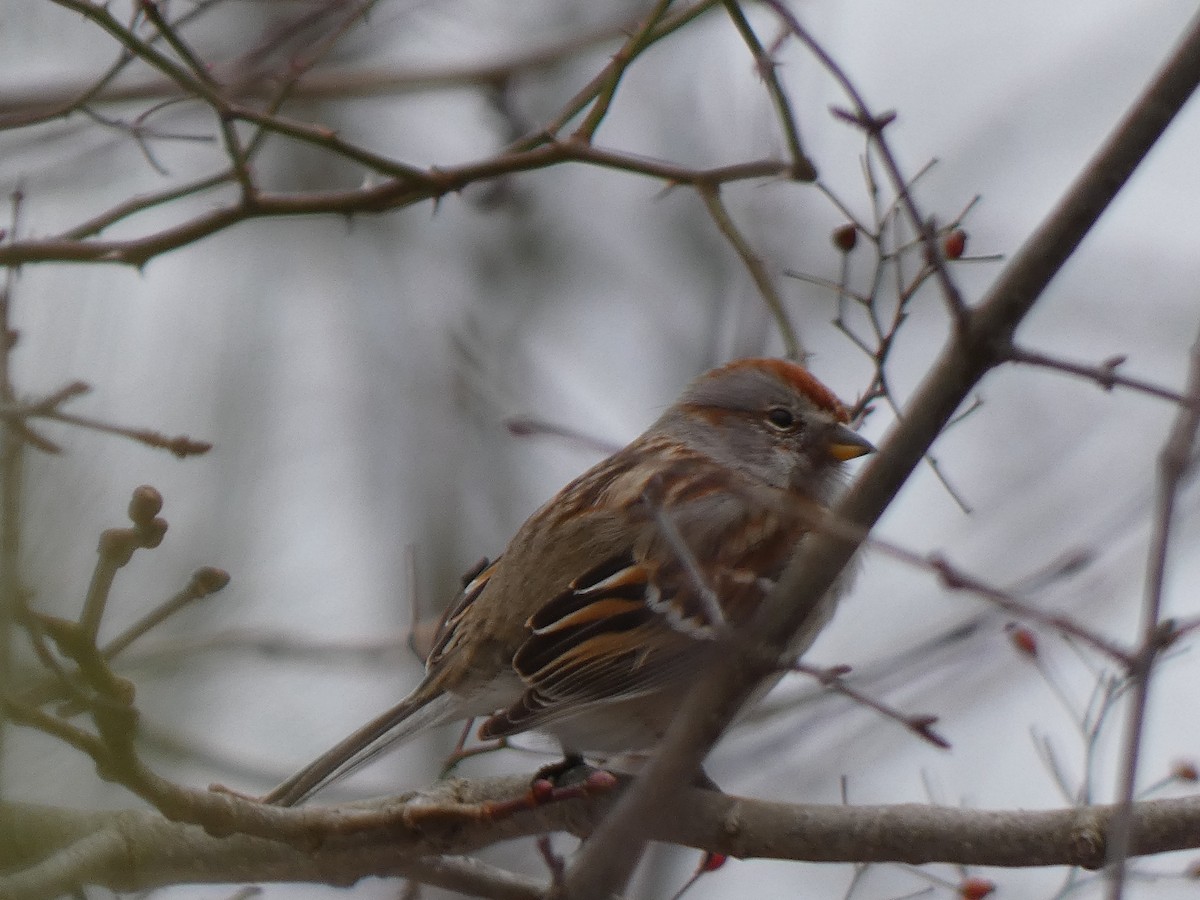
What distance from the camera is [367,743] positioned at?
4707mm

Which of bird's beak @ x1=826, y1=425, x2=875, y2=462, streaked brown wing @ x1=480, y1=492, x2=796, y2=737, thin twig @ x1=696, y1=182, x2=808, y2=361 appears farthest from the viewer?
bird's beak @ x1=826, y1=425, x2=875, y2=462

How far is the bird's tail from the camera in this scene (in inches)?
173

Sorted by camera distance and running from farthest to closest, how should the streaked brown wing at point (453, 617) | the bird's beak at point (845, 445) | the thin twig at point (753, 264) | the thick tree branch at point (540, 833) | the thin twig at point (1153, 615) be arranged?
the bird's beak at point (845, 445), the streaked brown wing at point (453, 617), the thin twig at point (753, 264), the thick tree branch at point (540, 833), the thin twig at point (1153, 615)

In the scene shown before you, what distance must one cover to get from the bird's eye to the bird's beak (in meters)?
0.26

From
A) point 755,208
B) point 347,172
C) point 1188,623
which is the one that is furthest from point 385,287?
point 1188,623

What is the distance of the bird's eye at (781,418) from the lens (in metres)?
6.24

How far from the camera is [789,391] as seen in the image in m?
6.20

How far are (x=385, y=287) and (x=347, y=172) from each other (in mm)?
1042

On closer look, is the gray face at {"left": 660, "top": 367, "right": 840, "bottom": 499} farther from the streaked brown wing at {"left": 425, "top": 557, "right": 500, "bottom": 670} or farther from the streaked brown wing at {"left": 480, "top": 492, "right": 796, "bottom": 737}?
the streaked brown wing at {"left": 425, "top": 557, "right": 500, "bottom": 670}

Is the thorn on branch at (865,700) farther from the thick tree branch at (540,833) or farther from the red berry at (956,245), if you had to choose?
the red berry at (956,245)

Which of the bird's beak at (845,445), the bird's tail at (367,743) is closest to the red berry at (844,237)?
the bird's beak at (845,445)

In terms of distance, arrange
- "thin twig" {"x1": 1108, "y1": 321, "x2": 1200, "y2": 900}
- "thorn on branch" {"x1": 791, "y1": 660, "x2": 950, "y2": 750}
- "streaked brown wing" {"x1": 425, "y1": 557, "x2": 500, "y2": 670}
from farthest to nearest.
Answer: "streaked brown wing" {"x1": 425, "y1": 557, "x2": 500, "y2": 670} → "thorn on branch" {"x1": 791, "y1": 660, "x2": 950, "y2": 750} → "thin twig" {"x1": 1108, "y1": 321, "x2": 1200, "y2": 900}

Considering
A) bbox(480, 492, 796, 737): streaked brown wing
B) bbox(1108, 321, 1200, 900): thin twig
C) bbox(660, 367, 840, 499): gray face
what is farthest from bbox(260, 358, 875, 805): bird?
bbox(1108, 321, 1200, 900): thin twig

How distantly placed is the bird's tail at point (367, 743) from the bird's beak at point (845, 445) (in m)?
1.91
